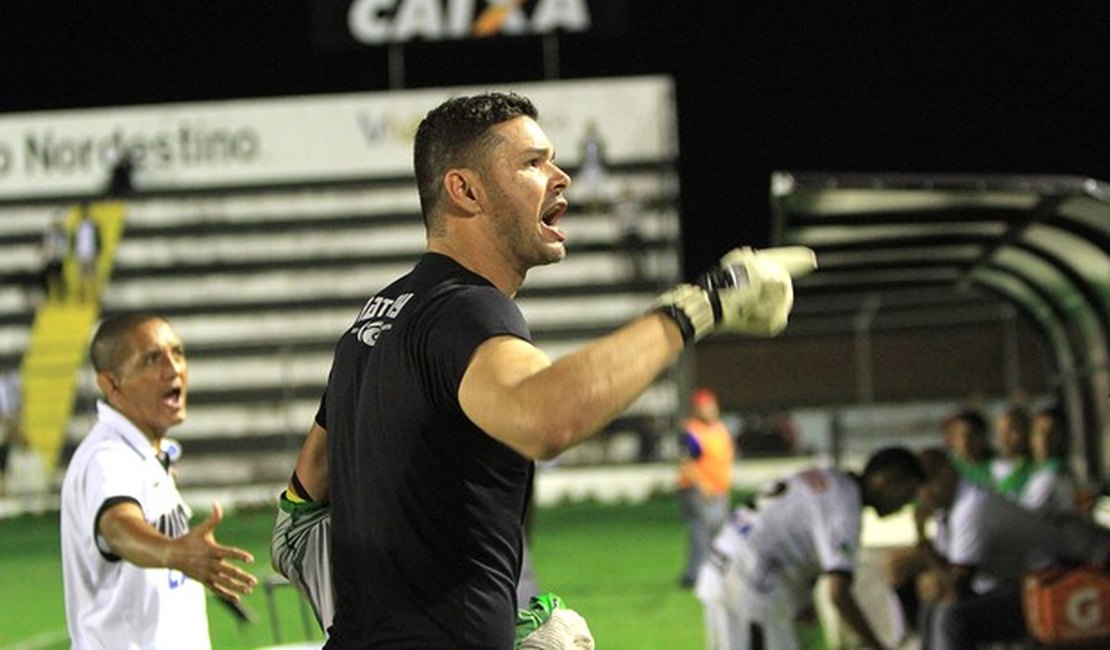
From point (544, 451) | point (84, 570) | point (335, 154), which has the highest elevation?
point (335, 154)

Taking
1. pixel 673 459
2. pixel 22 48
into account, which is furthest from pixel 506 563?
pixel 22 48

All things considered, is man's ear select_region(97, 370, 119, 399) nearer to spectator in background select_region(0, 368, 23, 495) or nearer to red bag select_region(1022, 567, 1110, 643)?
Result: red bag select_region(1022, 567, 1110, 643)

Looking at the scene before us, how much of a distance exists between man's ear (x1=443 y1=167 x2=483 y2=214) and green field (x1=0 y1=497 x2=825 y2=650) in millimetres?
6648

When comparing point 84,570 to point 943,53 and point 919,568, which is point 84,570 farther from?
point 943,53

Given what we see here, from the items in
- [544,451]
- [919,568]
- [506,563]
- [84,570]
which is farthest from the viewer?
[919,568]

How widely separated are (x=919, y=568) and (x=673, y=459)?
59.2ft

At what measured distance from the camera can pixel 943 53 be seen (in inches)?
2012

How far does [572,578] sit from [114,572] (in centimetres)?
1237

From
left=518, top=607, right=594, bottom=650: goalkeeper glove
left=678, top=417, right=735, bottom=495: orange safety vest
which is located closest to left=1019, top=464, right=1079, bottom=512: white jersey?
left=518, top=607, right=594, bottom=650: goalkeeper glove

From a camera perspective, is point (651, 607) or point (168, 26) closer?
point (651, 607)

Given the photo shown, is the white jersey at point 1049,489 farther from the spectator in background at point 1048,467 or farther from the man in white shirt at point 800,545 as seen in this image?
the man in white shirt at point 800,545

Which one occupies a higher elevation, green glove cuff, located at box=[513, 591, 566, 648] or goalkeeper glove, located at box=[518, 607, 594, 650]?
green glove cuff, located at box=[513, 591, 566, 648]

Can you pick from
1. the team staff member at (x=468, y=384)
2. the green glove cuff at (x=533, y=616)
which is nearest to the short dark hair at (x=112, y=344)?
the team staff member at (x=468, y=384)

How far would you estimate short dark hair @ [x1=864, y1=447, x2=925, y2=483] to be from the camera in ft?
26.7
